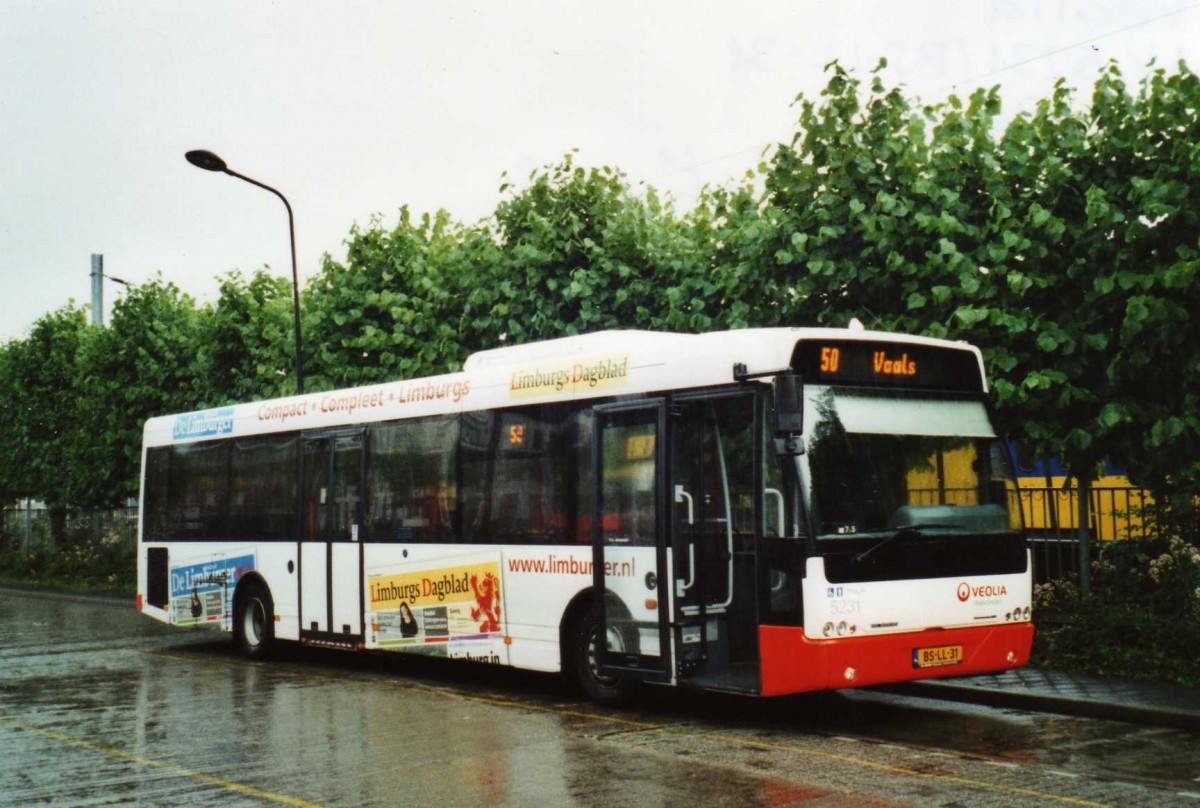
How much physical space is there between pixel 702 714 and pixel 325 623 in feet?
19.8

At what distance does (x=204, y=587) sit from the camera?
736 inches

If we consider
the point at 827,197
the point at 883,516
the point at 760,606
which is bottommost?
the point at 760,606

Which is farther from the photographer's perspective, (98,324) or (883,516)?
(98,324)

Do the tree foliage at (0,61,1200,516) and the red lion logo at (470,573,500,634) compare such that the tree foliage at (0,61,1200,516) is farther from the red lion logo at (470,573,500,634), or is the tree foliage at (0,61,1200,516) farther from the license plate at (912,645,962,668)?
the red lion logo at (470,573,500,634)

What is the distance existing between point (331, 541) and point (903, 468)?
790 cm

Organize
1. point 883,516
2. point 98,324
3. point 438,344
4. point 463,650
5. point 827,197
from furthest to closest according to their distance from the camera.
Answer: point 98,324 < point 438,344 < point 827,197 < point 463,650 < point 883,516

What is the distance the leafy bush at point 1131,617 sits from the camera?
13.5m

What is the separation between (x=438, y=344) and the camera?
22203mm

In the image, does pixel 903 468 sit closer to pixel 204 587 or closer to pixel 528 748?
pixel 528 748

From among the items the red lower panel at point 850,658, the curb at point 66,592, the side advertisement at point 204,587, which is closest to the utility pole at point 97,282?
the curb at point 66,592

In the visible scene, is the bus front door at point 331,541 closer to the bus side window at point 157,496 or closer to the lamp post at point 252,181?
the bus side window at point 157,496

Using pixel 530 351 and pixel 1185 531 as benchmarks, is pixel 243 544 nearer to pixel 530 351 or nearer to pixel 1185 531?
A: pixel 530 351

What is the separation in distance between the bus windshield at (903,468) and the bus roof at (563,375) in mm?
549

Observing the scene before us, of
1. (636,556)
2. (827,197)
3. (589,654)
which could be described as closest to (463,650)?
(589,654)
